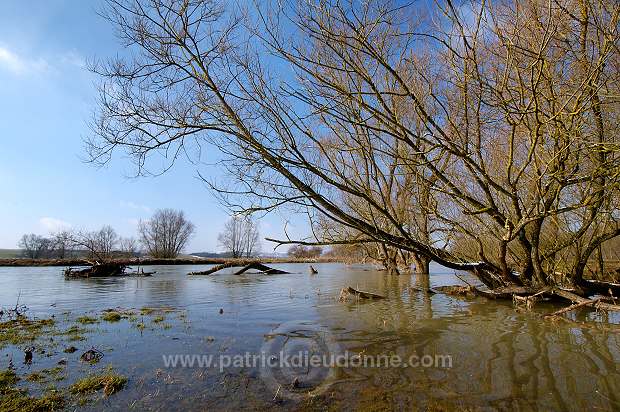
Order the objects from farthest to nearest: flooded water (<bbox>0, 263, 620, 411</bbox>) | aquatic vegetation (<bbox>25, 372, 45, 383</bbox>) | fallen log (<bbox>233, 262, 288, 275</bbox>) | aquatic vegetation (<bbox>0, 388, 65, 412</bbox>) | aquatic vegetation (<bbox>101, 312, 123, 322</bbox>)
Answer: fallen log (<bbox>233, 262, 288, 275</bbox>) < aquatic vegetation (<bbox>101, 312, 123, 322</bbox>) < aquatic vegetation (<bbox>25, 372, 45, 383</bbox>) < flooded water (<bbox>0, 263, 620, 411</bbox>) < aquatic vegetation (<bbox>0, 388, 65, 412</bbox>)

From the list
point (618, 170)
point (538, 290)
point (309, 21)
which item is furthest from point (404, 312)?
point (309, 21)

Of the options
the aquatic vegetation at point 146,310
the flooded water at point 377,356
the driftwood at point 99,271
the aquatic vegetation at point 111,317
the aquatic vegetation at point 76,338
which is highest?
the driftwood at point 99,271

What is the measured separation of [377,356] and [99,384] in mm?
3358

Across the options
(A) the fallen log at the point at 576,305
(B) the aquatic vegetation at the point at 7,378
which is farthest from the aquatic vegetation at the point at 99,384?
(A) the fallen log at the point at 576,305

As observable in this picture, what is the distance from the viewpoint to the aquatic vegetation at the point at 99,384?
3.80 meters

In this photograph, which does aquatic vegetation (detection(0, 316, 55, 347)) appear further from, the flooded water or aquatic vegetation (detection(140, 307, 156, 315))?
aquatic vegetation (detection(140, 307, 156, 315))

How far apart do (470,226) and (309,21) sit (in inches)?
285

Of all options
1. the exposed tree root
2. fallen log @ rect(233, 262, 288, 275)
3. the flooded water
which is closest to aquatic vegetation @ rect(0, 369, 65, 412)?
the flooded water

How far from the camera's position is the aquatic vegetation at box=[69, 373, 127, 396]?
3803mm

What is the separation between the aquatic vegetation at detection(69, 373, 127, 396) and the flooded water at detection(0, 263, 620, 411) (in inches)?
4.8

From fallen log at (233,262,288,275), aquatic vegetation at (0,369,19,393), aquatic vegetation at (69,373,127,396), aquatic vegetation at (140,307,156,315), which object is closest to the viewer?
aquatic vegetation at (69,373,127,396)

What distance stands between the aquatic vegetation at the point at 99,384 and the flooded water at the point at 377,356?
0.12 m

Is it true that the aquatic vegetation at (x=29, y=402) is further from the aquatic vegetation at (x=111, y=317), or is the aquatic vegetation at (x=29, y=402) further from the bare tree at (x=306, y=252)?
the bare tree at (x=306, y=252)

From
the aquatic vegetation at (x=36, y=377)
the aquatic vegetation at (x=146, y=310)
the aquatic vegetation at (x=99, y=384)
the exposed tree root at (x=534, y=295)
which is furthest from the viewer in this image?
the aquatic vegetation at (x=146, y=310)
